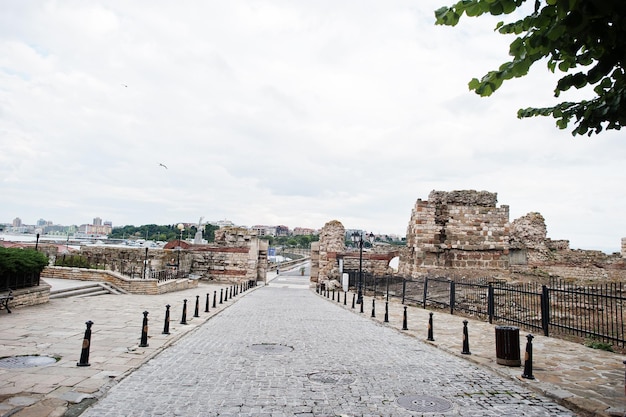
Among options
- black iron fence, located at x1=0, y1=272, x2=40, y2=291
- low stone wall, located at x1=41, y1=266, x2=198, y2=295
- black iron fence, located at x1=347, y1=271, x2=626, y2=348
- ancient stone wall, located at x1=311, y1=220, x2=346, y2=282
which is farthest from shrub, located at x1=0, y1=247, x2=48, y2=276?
ancient stone wall, located at x1=311, y1=220, x2=346, y2=282

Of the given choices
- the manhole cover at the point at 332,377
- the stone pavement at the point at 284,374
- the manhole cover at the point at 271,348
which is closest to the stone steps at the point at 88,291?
the stone pavement at the point at 284,374

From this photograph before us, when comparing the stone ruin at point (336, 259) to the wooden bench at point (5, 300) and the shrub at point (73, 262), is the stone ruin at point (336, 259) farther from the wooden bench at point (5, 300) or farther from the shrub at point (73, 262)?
the wooden bench at point (5, 300)

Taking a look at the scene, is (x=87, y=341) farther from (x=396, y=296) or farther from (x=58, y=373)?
(x=396, y=296)

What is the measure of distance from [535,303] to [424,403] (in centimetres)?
1018

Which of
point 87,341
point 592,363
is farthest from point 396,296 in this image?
point 87,341

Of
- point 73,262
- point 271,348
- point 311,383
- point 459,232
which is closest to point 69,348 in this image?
point 271,348

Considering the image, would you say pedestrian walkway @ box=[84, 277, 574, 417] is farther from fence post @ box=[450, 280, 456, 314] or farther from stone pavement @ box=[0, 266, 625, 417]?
fence post @ box=[450, 280, 456, 314]

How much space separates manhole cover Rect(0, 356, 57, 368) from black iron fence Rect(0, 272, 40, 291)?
6423 millimetres

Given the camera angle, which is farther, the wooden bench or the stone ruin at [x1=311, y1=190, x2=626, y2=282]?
the stone ruin at [x1=311, y1=190, x2=626, y2=282]

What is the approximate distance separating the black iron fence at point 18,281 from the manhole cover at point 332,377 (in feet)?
34.4

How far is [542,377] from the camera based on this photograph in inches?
263

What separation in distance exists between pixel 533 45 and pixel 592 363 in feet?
22.9

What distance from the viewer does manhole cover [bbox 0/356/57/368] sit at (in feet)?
20.6

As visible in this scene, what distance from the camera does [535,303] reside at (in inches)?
530
